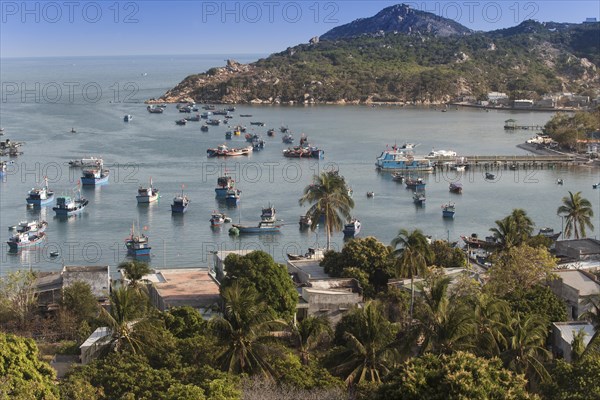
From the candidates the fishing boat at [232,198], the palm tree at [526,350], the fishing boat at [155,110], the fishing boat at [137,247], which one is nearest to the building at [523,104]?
the fishing boat at [155,110]

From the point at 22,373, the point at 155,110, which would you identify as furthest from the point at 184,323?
the point at 155,110

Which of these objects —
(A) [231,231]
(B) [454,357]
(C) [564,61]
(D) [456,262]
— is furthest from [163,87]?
(B) [454,357]

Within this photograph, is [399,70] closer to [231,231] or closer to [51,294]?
[231,231]

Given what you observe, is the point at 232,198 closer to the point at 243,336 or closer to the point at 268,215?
the point at 268,215

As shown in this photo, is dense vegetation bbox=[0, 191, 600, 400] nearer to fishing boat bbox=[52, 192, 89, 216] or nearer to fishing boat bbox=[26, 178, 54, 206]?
fishing boat bbox=[52, 192, 89, 216]

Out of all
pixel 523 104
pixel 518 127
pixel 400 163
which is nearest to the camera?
pixel 400 163

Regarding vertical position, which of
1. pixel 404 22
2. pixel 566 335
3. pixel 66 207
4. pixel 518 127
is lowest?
pixel 66 207
